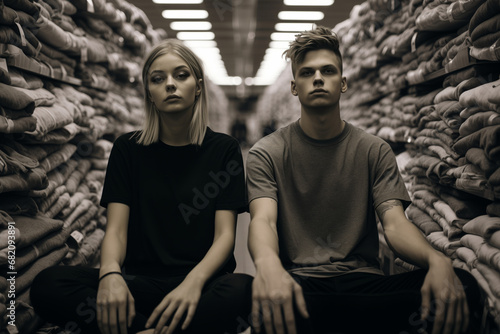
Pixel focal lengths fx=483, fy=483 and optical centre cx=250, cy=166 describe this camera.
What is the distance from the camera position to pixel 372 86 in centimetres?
451

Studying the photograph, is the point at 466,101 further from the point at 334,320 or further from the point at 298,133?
the point at 334,320

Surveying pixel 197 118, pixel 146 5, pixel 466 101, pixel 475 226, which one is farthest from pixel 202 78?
pixel 146 5

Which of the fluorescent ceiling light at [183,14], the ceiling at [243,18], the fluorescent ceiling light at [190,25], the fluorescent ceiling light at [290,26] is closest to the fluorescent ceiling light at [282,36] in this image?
the ceiling at [243,18]

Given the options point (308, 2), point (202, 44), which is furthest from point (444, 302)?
point (202, 44)

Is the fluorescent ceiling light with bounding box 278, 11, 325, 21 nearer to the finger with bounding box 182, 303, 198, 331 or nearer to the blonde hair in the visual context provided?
the blonde hair

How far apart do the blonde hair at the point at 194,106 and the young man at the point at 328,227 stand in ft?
0.97

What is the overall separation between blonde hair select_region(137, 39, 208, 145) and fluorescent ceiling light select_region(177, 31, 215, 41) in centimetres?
721

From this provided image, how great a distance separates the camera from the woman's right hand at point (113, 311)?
174 centimetres

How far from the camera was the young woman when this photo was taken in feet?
5.88

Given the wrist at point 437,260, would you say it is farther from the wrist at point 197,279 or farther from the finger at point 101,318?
the finger at point 101,318

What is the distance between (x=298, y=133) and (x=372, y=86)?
2.53 meters

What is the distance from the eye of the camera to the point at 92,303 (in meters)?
1.83

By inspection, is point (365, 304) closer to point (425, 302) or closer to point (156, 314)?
point (425, 302)

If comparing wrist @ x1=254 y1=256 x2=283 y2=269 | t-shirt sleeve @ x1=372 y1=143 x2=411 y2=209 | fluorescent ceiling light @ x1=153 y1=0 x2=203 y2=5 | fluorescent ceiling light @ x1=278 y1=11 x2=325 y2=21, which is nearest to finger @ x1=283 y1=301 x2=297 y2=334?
wrist @ x1=254 y1=256 x2=283 y2=269
